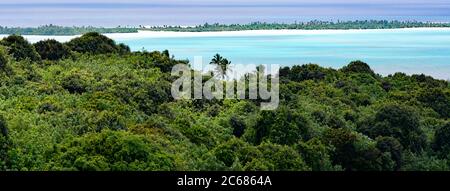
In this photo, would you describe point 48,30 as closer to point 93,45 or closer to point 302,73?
point 93,45

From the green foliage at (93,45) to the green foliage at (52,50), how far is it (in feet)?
8.60

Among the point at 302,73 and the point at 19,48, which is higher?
the point at 19,48

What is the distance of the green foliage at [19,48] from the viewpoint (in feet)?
188

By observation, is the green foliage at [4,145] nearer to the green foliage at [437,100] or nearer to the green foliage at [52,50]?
the green foliage at [437,100]

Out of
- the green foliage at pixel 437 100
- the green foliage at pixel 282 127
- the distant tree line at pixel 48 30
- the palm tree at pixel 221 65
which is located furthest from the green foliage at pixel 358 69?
the distant tree line at pixel 48 30

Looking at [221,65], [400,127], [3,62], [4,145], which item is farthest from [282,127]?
[221,65]

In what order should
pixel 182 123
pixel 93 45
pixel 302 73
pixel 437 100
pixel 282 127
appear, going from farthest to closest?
1. pixel 93 45
2. pixel 302 73
3. pixel 437 100
4. pixel 282 127
5. pixel 182 123

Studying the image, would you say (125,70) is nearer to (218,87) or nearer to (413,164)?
(218,87)

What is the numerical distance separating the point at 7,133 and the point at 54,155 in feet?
8.22

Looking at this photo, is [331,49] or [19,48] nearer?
[19,48]

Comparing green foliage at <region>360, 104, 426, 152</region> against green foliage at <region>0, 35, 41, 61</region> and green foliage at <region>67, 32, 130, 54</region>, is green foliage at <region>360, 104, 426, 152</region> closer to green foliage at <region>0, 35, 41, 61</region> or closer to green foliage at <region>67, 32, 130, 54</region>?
green foliage at <region>0, 35, 41, 61</region>

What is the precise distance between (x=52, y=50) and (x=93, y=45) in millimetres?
6076

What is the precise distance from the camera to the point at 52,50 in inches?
2414
